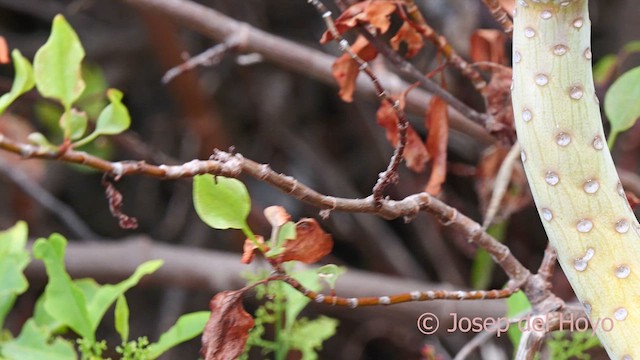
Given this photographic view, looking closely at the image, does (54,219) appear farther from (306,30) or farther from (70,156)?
(70,156)

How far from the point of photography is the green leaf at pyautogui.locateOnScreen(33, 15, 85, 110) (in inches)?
21.6

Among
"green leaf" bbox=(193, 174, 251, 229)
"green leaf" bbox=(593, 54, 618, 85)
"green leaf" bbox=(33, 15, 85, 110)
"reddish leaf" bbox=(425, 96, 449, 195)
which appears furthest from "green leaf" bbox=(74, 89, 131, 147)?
"green leaf" bbox=(593, 54, 618, 85)

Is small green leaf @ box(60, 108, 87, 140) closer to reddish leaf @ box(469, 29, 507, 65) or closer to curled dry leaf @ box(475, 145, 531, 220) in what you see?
reddish leaf @ box(469, 29, 507, 65)

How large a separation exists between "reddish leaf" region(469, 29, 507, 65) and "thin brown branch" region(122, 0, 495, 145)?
0.82 ft

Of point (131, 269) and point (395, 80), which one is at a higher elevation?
point (395, 80)

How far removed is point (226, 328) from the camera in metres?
0.48

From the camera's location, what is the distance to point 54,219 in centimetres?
163

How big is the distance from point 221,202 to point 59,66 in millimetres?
167

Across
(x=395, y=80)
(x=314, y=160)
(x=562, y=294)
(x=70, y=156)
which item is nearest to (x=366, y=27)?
(x=70, y=156)

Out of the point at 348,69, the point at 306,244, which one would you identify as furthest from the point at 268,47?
the point at 306,244

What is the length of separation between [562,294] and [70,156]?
898 millimetres

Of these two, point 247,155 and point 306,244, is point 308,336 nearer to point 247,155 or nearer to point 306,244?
point 306,244

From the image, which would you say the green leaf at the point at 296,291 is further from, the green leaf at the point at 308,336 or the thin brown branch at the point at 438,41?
the thin brown branch at the point at 438,41

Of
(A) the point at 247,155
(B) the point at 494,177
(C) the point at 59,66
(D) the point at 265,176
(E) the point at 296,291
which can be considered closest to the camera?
(D) the point at 265,176
